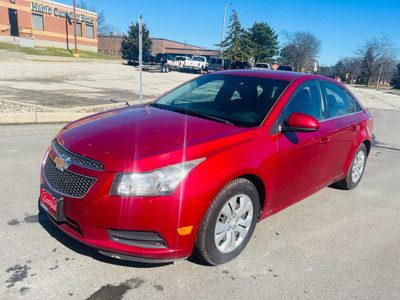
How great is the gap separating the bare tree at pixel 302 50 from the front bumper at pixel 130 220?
221 ft

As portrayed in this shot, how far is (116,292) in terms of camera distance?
→ 2383 mm

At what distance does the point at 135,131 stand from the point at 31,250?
4.54 ft

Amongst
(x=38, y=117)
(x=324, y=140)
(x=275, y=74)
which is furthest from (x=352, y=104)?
(x=38, y=117)

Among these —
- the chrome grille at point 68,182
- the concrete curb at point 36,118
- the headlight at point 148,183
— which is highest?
the headlight at point 148,183

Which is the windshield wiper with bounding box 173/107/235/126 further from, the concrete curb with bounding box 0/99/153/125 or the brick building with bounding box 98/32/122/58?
the brick building with bounding box 98/32/122/58

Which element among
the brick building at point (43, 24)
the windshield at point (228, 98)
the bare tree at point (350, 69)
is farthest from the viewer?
the bare tree at point (350, 69)

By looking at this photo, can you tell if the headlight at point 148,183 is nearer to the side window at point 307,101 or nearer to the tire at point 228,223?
the tire at point 228,223

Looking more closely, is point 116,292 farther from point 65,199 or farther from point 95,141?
point 95,141

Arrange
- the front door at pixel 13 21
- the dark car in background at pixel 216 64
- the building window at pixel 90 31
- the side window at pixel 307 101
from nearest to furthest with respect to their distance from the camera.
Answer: the side window at pixel 307 101 < the dark car in background at pixel 216 64 < the front door at pixel 13 21 < the building window at pixel 90 31

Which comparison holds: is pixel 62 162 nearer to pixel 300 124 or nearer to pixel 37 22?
pixel 300 124

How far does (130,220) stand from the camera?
229 centimetres

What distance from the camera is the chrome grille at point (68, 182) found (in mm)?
2363

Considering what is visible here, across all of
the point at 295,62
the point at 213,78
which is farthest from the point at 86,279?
the point at 295,62

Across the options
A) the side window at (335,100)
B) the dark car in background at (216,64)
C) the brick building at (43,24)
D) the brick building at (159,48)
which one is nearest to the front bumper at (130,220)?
the side window at (335,100)
